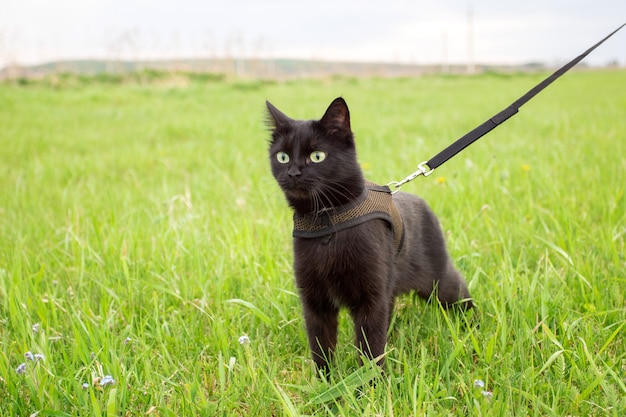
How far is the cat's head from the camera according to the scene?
6.34 feet

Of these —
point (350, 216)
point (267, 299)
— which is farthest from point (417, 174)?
point (267, 299)

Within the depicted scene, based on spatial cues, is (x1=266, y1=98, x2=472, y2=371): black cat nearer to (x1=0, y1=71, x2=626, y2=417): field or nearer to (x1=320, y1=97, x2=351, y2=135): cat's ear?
(x1=320, y1=97, x2=351, y2=135): cat's ear

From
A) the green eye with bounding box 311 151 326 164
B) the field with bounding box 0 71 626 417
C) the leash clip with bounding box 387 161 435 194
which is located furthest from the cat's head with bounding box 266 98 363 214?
the field with bounding box 0 71 626 417

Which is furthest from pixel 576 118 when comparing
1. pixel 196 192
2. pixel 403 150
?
pixel 196 192

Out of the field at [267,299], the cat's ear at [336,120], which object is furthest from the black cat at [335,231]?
the field at [267,299]

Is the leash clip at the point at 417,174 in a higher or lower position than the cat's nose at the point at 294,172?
lower

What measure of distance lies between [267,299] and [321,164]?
0.87 metres

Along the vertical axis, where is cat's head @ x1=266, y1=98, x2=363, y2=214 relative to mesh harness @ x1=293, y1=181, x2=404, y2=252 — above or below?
above

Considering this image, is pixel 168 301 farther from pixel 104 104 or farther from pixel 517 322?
pixel 104 104

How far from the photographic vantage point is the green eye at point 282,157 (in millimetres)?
2043

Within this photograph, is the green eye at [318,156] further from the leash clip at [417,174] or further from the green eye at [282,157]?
the leash clip at [417,174]

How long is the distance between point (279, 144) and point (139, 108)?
11723 millimetres

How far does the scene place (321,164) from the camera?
76.9 inches

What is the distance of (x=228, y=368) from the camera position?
196 centimetres
